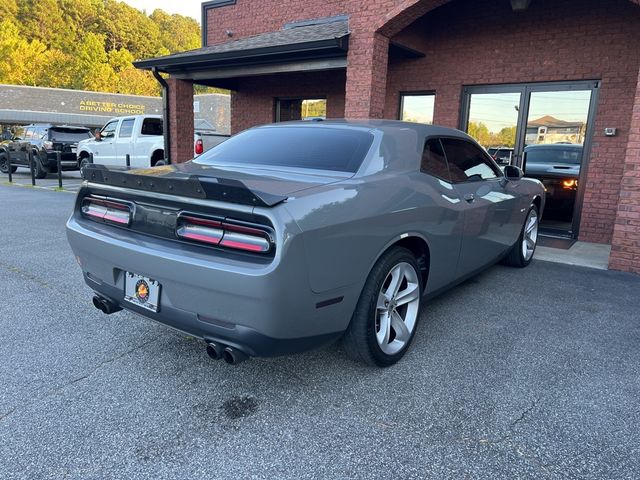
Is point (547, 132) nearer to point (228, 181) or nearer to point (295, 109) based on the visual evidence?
point (295, 109)

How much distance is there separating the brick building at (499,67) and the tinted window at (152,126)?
9.78 feet

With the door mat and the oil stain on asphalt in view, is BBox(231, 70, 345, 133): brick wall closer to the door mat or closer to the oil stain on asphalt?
the door mat

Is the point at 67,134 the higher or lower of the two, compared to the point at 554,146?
lower

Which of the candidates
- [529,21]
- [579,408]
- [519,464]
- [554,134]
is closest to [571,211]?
[554,134]

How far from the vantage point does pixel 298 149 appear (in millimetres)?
3439

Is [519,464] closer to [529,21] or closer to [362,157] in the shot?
[362,157]

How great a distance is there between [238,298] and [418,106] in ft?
27.0

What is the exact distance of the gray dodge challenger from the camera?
7.44 feet

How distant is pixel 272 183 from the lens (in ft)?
8.53

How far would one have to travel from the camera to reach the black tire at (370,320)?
2.76m

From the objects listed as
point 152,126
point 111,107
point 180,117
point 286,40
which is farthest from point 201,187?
point 111,107

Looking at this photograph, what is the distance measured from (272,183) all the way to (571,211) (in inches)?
279

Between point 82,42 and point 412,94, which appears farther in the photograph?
point 82,42

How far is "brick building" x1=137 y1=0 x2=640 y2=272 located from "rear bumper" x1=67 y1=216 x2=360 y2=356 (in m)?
4.86
